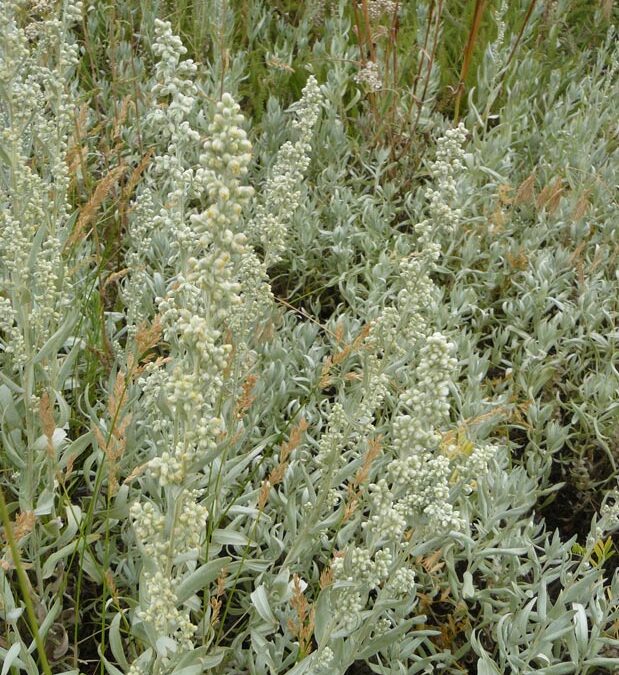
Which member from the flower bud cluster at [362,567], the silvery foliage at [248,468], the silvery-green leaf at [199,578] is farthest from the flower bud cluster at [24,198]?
the flower bud cluster at [362,567]

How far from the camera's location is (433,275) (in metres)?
3.89

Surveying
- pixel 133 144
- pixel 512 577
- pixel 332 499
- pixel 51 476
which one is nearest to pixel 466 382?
pixel 512 577

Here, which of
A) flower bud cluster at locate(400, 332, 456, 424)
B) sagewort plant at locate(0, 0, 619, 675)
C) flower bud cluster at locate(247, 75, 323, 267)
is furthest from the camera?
flower bud cluster at locate(247, 75, 323, 267)

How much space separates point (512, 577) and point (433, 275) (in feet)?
5.62

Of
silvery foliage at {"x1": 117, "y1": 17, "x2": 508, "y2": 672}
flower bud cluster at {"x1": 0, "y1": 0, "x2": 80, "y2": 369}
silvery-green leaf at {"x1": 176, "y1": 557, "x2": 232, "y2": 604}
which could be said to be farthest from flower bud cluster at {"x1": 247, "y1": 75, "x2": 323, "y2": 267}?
silvery-green leaf at {"x1": 176, "y1": 557, "x2": 232, "y2": 604}

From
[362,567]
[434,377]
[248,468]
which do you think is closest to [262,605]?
[362,567]

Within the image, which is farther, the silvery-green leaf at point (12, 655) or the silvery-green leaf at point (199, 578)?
the silvery-green leaf at point (12, 655)

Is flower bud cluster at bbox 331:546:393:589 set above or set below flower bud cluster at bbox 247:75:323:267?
below

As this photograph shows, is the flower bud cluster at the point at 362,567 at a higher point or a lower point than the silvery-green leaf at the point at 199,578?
lower

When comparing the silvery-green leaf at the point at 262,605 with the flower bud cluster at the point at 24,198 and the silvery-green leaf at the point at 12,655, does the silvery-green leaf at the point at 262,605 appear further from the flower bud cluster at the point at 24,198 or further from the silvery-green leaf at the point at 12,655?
the flower bud cluster at the point at 24,198

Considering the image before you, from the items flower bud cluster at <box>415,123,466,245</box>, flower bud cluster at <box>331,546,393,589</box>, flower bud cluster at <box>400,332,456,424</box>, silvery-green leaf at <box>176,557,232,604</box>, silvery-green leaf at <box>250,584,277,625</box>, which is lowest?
silvery-green leaf at <box>250,584,277,625</box>

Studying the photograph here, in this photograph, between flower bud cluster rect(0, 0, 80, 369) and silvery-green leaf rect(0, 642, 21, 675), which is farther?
flower bud cluster rect(0, 0, 80, 369)

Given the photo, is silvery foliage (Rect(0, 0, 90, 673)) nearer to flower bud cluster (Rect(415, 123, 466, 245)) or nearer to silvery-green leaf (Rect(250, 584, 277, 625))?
silvery-green leaf (Rect(250, 584, 277, 625))

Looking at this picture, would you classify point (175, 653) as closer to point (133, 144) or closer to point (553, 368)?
point (553, 368)
